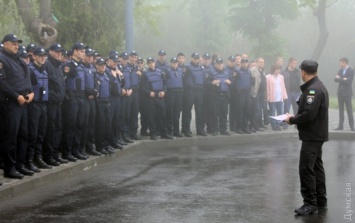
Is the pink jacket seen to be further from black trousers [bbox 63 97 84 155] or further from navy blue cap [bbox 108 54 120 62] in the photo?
black trousers [bbox 63 97 84 155]

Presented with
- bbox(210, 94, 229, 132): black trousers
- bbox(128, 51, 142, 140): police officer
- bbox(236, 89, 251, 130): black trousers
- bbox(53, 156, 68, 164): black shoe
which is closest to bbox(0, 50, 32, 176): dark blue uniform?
bbox(53, 156, 68, 164): black shoe

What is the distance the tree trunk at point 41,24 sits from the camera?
54.4ft

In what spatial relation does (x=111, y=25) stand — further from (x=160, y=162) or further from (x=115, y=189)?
(x=115, y=189)

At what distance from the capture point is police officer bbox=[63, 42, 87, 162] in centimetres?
1241

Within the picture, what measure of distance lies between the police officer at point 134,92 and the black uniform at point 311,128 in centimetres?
783

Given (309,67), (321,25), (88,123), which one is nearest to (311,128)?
(309,67)

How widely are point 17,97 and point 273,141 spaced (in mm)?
9275

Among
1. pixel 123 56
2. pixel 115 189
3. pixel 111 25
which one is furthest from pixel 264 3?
pixel 115 189

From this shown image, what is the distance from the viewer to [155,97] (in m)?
16.7

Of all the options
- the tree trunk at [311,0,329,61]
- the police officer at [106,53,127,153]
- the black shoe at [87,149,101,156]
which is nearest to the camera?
the black shoe at [87,149,101,156]

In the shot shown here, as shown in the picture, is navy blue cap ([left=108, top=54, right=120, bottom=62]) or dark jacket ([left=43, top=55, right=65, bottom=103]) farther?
navy blue cap ([left=108, top=54, right=120, bottom=62])

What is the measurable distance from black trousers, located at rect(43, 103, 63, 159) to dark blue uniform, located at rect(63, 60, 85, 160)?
0.37 meters

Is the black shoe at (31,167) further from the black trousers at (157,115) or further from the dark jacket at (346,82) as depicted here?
the dark jacket at (346,82)

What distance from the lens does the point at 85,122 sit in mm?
13016
